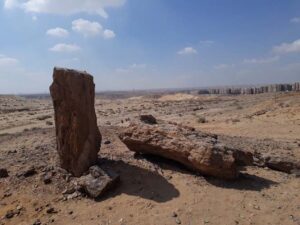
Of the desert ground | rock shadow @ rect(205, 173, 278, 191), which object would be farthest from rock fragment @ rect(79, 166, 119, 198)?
rock shadow @ rect(205, 173, 278, 191)

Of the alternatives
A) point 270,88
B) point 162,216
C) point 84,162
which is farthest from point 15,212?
point 270,88

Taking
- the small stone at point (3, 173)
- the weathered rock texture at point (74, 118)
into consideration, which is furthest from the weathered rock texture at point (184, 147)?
the small stone at point (3, 173)

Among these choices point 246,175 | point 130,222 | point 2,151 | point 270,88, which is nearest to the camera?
point 130,222

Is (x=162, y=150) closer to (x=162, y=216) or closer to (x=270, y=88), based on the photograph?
(x=162, y=216)

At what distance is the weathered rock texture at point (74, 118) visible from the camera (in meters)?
9.10

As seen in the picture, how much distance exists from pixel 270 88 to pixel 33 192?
97.3 metres

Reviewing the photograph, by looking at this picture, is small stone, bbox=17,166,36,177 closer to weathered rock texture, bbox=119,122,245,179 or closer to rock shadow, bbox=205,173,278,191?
weathered rock texture, bbox=119,122,245,179

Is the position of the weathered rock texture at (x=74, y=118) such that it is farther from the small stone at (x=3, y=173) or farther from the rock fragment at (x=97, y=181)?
the small stone at (x=3, y=173)

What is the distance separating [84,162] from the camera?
9453 millimetres

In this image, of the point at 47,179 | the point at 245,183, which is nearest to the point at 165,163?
the point at 245,183

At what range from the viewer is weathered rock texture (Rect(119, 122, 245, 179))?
8.86m

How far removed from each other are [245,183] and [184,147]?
6.13ft

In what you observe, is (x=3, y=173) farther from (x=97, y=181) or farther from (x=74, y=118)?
(x=97, y=181)

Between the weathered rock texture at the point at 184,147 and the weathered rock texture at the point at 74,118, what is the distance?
127 cm
